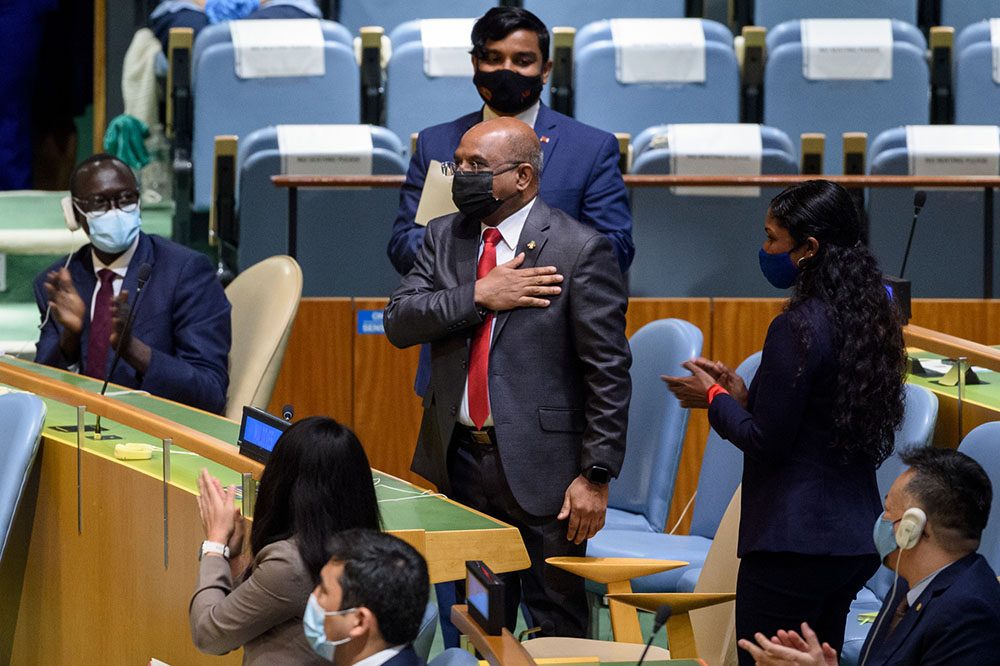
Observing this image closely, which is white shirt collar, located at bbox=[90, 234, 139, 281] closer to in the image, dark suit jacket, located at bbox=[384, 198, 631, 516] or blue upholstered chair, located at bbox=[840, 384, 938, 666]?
dark suit jacket, located at bbox=[384, 198, 631, 516]

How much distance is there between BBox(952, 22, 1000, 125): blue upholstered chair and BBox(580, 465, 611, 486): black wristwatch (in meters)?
3.94

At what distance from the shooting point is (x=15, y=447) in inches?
101

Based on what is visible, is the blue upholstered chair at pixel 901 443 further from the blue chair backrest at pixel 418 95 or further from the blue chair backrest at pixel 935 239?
the blue chair backrest at pixel 418 95

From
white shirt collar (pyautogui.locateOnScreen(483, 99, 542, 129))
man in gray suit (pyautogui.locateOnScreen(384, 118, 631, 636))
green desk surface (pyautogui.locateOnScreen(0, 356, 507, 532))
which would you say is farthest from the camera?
white shirt collar (pyautogui.locateOnScreen(483, 99, 542, 129))

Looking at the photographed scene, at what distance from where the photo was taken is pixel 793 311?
2297 mm

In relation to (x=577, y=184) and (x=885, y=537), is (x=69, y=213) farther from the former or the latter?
(x=885, y=537)

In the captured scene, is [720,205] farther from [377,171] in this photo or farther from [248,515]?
[248,515]

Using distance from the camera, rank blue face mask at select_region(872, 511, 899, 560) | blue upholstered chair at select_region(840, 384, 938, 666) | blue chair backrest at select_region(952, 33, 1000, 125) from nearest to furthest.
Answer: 1. blue face mask at select_region(872, 511, 899, 560)
2. blue upholstered chair at select_region(840, 384, 938, 666)
3. blue chair backrest at select_region(952, 33, 1000, 125)

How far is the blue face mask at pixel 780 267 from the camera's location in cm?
240

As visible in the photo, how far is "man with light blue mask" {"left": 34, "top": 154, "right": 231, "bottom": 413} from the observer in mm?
3354

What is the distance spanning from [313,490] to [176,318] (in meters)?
1.58

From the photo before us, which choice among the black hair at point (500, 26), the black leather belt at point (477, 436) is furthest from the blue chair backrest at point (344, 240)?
the black leather belt at point (477, 436)

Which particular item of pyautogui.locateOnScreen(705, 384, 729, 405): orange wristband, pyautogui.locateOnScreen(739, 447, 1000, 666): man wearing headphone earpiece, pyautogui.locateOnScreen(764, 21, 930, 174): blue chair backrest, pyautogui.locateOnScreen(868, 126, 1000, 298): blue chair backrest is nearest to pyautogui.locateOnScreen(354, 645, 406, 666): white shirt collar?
pyautogui.locateOnScreen(739, 447, 1000, 666): man wearing headphone earpiece

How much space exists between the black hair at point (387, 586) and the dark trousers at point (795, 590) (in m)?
0.79
